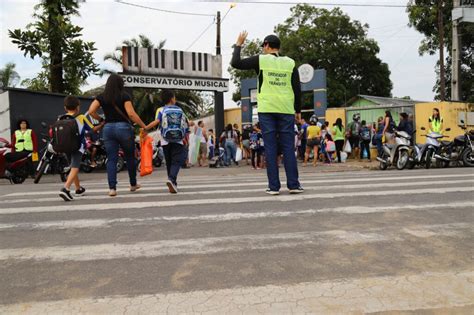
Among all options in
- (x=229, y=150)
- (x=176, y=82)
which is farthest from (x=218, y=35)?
(x=229, y=150)

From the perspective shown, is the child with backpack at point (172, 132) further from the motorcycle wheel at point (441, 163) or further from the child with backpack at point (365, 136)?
the child with backpack at point (365, 136)

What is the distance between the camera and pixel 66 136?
19.6 feet

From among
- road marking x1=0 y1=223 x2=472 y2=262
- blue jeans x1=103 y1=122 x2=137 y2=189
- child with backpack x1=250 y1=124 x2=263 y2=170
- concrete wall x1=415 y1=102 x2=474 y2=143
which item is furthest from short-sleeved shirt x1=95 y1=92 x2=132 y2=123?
concrete wall x1=415 y1=102 x2=474 y2=143

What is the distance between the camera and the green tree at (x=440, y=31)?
84.5 feet

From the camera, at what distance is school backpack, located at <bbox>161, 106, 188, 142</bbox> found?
6.32 meters

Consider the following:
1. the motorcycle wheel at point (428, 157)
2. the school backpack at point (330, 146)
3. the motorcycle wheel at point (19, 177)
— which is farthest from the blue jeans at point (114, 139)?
the school backpack at point (330, 146)

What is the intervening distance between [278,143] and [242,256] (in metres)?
3.01

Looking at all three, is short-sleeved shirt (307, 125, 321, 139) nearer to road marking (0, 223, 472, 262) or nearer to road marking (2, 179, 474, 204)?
road marking (2, 179, 474, 204)

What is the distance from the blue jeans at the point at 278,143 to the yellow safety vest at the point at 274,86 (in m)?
0.11

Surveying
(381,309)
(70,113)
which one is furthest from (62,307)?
(70,113)

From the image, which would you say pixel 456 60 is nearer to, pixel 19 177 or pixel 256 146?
pixel 256 146

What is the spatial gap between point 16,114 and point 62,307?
12.8 m

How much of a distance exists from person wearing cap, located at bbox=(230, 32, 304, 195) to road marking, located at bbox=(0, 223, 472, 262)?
2064 mm

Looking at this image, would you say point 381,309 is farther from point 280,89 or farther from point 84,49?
point 84,49
